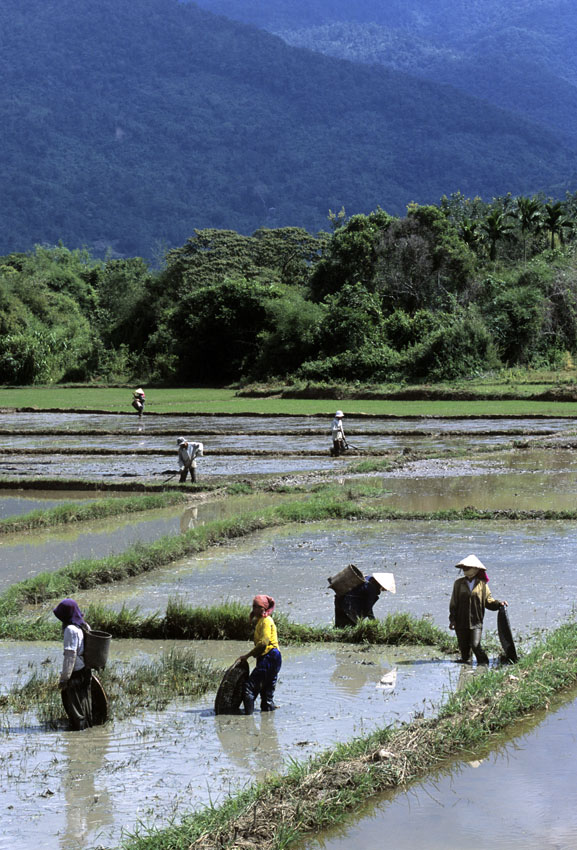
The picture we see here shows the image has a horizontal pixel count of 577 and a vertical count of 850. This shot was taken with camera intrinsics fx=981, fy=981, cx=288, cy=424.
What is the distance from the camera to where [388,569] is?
1226 centimetres

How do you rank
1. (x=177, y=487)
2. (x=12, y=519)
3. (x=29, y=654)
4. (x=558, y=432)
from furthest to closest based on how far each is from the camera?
(x=558, y=432) < (x=177, y=487) < (x=12, y=519) < (x=29, y=654)

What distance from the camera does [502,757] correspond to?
6.33 m

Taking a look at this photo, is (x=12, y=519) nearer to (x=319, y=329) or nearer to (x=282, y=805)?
(x=282, y=805)

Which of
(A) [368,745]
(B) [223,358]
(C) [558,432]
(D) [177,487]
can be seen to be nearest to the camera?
(A) [368,745]

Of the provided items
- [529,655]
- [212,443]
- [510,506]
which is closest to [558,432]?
[212,443]

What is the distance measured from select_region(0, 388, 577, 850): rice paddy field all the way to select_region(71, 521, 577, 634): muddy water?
0.16 feet

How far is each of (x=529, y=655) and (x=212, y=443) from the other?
75.0ft

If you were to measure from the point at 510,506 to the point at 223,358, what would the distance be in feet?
155

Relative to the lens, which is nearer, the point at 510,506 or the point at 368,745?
the point at 368,745

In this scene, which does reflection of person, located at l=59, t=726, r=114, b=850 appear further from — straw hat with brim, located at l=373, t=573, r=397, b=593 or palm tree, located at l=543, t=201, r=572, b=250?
palm tree, located at l=543, t=201, r=572, b=250

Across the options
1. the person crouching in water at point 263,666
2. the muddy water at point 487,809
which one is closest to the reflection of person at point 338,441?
the person crouching in water at point 263,666

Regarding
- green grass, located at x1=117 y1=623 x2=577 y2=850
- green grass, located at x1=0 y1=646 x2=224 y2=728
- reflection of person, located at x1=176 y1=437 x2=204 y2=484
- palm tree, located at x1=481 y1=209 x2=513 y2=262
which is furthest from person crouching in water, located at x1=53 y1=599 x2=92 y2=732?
palm tree, located at x1=481 y1=209 x2=513 y2=262

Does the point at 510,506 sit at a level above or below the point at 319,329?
below

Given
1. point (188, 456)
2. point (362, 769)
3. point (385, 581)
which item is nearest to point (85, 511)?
point (188, 456)
